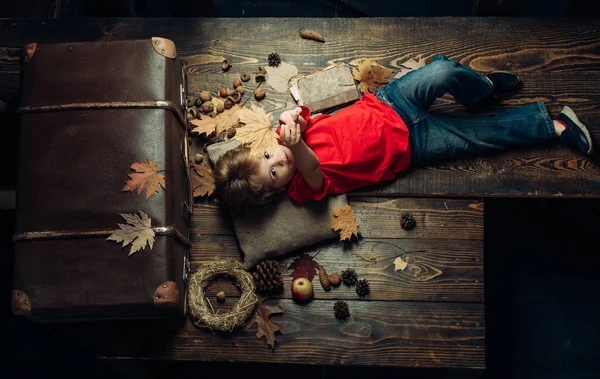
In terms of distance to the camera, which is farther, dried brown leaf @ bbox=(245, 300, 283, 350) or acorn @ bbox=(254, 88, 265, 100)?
acorn @ bbox=(254, 88, 265, 100)

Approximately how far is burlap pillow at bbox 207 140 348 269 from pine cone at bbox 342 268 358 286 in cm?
23

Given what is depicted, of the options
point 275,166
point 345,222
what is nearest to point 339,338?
point 345,222

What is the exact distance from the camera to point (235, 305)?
9.36 feet

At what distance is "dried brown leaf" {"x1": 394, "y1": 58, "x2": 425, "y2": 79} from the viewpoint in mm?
3129

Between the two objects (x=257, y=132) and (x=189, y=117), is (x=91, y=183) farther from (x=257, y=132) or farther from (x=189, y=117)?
(x=257, y=132)

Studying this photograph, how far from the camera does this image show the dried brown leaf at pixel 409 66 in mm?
3129

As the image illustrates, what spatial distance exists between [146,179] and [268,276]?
886 millimetres

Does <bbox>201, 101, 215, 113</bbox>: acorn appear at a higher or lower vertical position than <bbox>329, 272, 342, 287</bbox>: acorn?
higher

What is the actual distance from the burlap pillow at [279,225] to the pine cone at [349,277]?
0.76 feet

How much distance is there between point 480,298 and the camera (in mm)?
2881

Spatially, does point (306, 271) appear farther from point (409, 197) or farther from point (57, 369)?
point (57, 369)

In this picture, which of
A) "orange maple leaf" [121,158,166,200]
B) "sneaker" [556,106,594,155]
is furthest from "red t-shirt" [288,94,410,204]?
"sneaker" [556,106,594,155]

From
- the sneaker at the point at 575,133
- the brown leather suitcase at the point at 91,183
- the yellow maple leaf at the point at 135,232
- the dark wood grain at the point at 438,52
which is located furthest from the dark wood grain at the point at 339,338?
the sneaker at the point at 575,133

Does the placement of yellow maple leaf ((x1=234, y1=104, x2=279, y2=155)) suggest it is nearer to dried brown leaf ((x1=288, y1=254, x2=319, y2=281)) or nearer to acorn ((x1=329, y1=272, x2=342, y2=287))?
dried brown leaf ((x1=288, y1=254, x2=319, y2=281))
